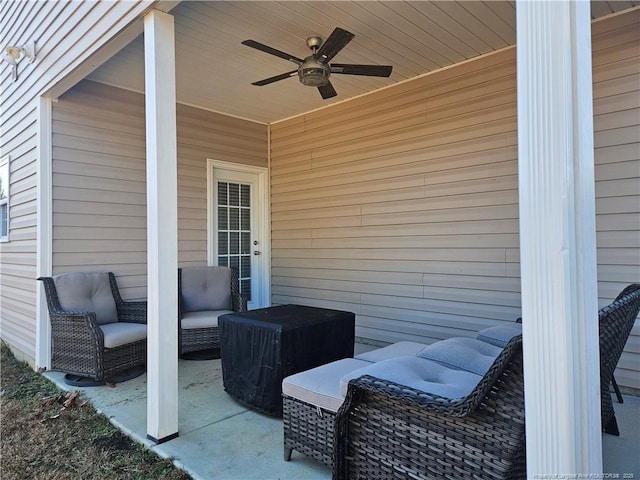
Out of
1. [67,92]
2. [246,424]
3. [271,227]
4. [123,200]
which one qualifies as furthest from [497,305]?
[67,92]

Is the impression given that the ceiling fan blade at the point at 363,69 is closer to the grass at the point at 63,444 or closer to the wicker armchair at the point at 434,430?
the wicker armchair at the point at 434,430

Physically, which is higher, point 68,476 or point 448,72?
point 448,72

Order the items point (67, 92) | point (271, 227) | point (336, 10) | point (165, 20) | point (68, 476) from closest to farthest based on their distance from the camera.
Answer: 1. point (68, 476)
2. point (165, 20)
3. point (336, 10)
4. point (67, 92)
5. point (271, 227)

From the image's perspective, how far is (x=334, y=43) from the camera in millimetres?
2803

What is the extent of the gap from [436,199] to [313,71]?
168 centimetres

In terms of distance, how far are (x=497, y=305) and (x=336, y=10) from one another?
8.82ft

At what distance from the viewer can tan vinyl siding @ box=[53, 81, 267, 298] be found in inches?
153

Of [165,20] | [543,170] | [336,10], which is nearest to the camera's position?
[543,170]

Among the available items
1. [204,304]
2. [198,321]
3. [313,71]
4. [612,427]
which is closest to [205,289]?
[204,304]

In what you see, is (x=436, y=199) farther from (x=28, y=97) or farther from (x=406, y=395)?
(x=28, y=97)

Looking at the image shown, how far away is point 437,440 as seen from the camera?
1.51 metres

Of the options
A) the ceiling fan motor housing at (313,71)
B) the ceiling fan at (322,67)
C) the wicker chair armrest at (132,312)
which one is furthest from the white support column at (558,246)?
the wicker chair armrest at (132,312)

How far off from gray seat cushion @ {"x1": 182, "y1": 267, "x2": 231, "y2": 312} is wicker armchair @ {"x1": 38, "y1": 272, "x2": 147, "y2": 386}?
62 centimetres

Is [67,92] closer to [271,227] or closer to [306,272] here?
[271,227]
